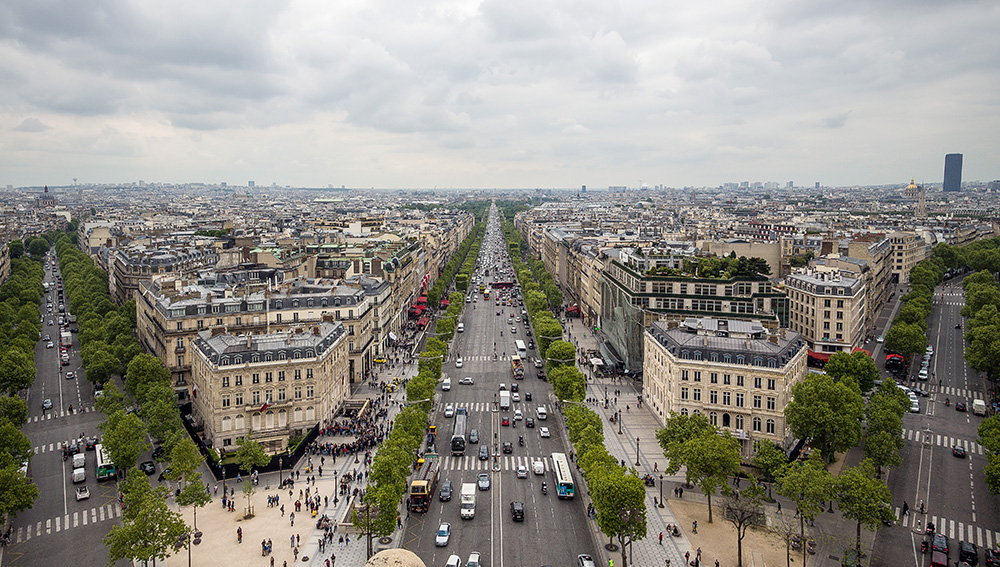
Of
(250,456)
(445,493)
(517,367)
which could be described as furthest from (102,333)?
(445,493)

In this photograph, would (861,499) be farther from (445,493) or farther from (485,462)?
(485,462)

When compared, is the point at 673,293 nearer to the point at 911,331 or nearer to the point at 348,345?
the point at 911,331

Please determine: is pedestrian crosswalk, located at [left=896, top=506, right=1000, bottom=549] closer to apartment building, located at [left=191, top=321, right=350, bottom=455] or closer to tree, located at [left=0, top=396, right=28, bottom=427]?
apartment building, located at [left=191, top=321, right=350, bottom=455]

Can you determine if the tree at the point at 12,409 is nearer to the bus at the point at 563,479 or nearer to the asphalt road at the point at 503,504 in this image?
the asphalt road at the point at 503,504

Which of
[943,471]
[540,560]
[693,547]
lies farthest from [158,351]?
[943,471]

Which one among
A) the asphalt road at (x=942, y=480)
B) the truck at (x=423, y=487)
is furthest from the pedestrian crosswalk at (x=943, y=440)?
the truck at (x=423, y=487)

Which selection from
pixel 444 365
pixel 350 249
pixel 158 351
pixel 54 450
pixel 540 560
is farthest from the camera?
pixel 350 249
